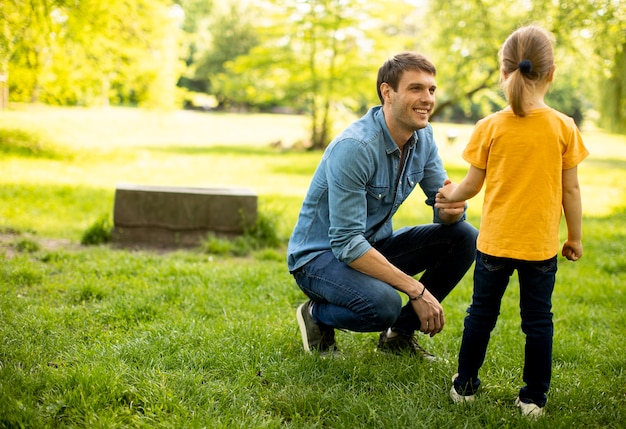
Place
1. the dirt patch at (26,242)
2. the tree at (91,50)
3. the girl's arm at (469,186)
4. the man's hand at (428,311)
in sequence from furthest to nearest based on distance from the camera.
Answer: the tree at (91,50)
the dirt patch at (26,242)
the man's hand at (428,311)
the girl's arm at (469,186)

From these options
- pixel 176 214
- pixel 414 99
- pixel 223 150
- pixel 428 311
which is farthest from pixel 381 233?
pixel 223 150

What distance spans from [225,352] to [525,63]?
2.07 m

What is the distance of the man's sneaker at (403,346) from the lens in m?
3.38

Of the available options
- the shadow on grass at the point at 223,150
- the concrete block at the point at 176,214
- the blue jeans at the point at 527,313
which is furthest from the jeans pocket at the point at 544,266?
the shadow on grass at the point at 223,150

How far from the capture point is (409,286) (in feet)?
9.71

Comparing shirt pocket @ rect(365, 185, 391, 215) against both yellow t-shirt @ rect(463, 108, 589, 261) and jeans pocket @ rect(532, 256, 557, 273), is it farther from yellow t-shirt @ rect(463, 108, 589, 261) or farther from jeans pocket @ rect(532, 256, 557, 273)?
jeans pocket @ rect(532, 256, 557, 273)

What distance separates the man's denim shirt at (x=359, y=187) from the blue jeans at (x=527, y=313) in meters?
0.59

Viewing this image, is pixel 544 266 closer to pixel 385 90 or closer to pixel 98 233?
pixel 385 90

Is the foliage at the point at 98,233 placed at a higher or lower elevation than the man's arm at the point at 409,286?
lower

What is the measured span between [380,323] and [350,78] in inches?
631

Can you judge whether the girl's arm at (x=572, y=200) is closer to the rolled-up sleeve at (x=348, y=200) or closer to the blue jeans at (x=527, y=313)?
the blue jeans at (x=527, y=313)

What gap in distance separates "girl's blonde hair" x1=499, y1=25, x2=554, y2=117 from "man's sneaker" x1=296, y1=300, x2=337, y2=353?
1.55 metres

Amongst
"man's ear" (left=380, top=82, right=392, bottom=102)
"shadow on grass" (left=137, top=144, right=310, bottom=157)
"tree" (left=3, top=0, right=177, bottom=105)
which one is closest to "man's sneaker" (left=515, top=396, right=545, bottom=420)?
"man's ear" (left=380, top=82, right=392, bottom=102)

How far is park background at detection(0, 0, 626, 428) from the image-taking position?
2.74m
